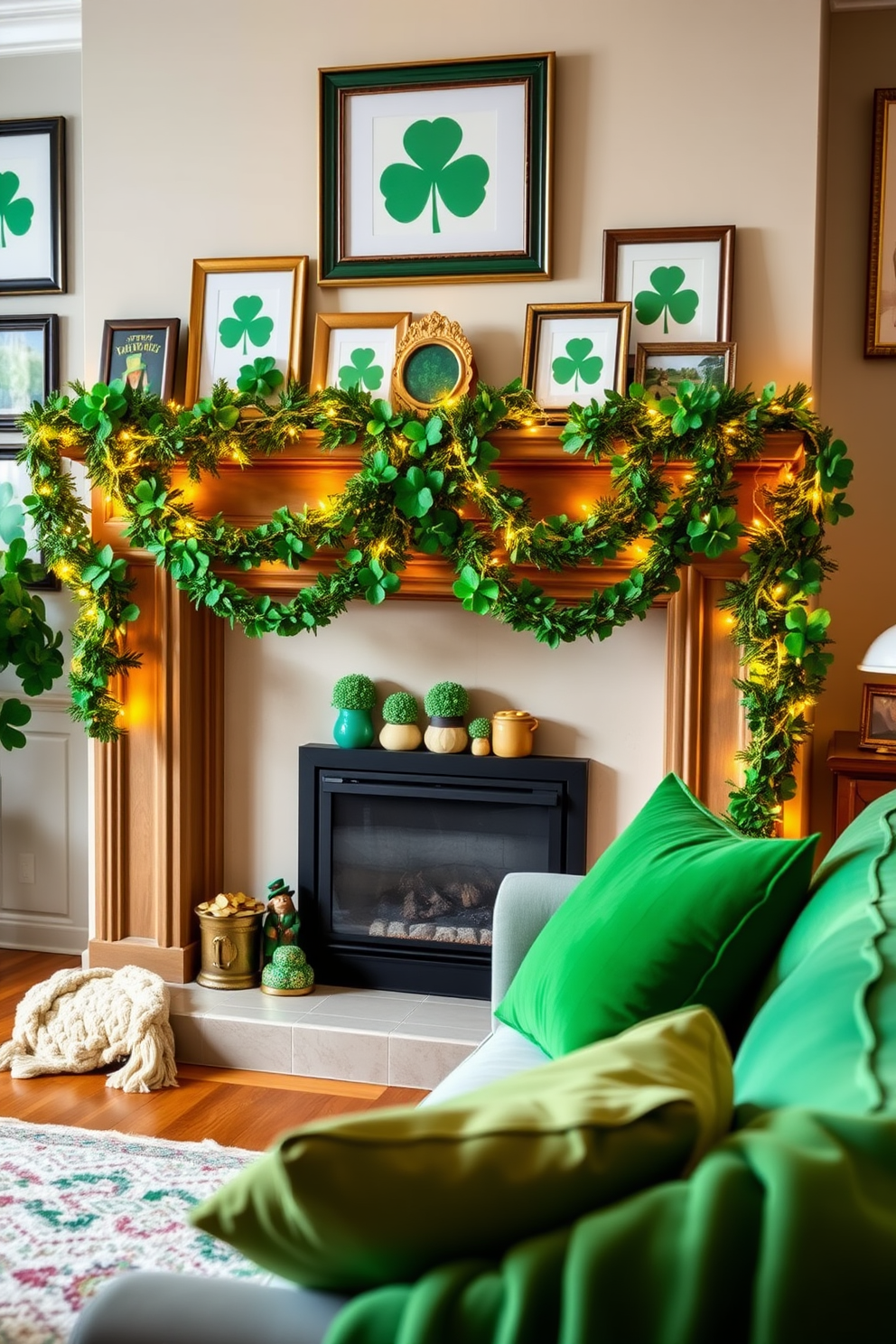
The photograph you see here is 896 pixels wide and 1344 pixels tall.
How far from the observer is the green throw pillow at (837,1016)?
0.77 metres

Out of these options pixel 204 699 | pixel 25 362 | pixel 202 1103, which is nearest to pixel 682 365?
pixel 204 699

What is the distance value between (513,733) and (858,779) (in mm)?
875

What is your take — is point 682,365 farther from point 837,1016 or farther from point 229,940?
point 837,1016

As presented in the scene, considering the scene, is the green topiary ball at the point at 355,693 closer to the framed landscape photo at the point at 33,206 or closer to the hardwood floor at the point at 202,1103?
the hardwood floor at the point at 202,1103

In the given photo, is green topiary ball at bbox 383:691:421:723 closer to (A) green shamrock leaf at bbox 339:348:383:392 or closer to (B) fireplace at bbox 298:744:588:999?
(B) fireplace at bbox 298:744:588:999

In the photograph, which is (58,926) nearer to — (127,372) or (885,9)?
(127,372)

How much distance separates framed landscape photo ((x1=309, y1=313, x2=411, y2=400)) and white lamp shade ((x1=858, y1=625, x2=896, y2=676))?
1.40 metres

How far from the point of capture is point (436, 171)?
3191 millimetres

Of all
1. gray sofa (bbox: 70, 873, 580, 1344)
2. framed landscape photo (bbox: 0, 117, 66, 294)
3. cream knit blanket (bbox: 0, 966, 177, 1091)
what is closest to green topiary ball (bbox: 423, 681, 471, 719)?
cream knit blanket (bbox: 0, 966, 177, 1091)

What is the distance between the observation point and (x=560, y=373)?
10.1 ft

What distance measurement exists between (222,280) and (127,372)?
1.19 ft

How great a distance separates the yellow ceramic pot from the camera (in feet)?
10.6

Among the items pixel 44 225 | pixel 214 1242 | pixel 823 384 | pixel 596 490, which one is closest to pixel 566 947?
pixel 214 1242

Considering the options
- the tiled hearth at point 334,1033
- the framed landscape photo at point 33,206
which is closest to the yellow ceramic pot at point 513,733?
the tiled hearth at point 334,1033
